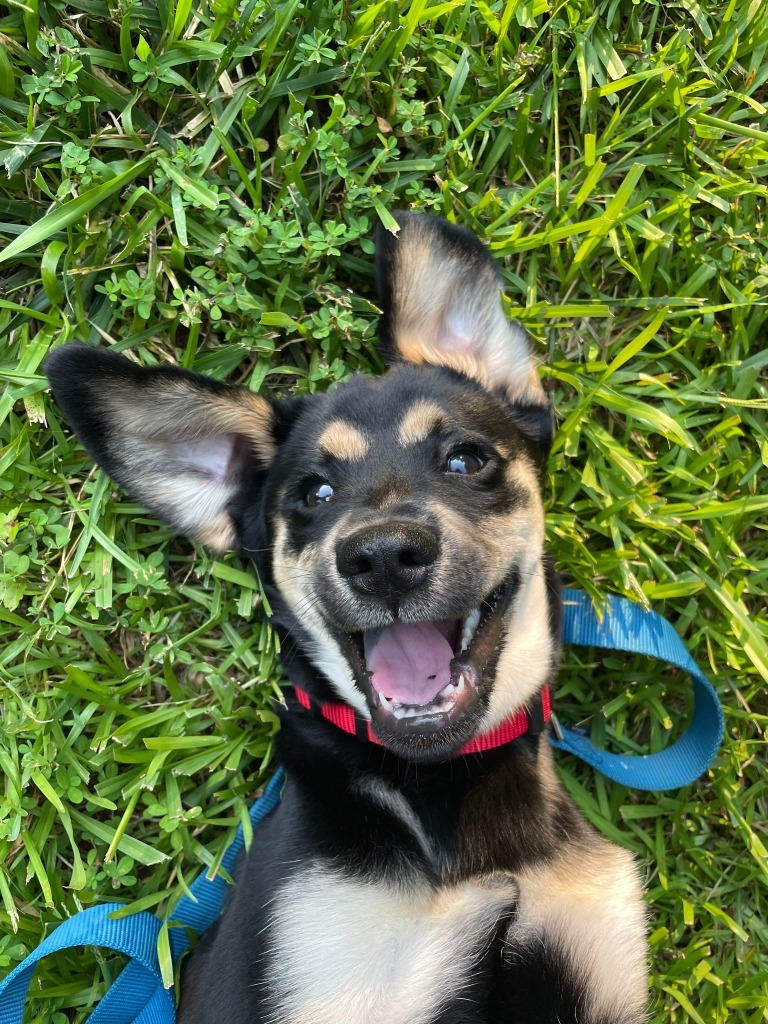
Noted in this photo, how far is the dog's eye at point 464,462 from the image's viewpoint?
9.55ft

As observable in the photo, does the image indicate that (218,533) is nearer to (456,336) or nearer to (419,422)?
(419,422)

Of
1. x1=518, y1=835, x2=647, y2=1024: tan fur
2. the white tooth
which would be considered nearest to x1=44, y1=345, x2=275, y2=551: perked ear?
the white tooth

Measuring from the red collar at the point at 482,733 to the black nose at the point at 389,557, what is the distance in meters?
0.57

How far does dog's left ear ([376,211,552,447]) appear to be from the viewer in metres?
3.19

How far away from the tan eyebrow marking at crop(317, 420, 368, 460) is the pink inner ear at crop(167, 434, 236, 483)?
45cm

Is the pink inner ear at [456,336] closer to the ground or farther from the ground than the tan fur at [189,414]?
farther from the ground

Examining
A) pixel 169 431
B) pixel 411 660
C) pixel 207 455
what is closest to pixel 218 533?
pixel 207 455

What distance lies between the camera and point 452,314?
3365mm

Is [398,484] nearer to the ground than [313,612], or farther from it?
farther from it

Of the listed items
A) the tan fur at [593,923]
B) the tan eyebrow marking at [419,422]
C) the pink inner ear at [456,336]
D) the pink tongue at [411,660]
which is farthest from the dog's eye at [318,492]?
the tan fur at [593,923]

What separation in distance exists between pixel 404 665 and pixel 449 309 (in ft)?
4.86

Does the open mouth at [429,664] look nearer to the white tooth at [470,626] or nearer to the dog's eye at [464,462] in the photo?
the white tooth at [470,626]

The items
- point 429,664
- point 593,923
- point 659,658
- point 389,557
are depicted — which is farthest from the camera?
→ point 659,658

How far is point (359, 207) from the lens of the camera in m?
3.49
